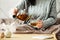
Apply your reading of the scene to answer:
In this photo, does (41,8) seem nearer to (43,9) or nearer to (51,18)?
(43,9)

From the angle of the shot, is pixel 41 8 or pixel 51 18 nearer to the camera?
pixel 51 18

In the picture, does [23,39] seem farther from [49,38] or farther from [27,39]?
[49,38]

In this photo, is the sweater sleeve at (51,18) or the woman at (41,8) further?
the woman at (41,8)

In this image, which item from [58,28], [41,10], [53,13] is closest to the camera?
[58,28]

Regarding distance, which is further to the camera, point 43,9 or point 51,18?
point 43,9

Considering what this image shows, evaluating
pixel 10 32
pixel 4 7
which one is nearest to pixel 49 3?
pixel 10 32

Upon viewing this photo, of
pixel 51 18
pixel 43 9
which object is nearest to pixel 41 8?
pixel 43 9

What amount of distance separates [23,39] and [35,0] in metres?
Answer: 1.18

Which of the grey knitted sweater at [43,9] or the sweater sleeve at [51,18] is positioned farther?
the grey knitted sweater at [43,9]

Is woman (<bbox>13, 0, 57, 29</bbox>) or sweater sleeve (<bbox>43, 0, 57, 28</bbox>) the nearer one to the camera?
sweater sleeve (<bbox>43, 0, 57, 28</bbox>)

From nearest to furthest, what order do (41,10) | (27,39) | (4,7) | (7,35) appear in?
(27,39) → (7,35) → (41,10) → (4,7)

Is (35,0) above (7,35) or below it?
above

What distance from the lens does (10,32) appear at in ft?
5.61

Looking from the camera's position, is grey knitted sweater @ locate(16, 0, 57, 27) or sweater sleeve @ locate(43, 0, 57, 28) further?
grey knitted sweater @ locate(16, 0, 57, 27)
